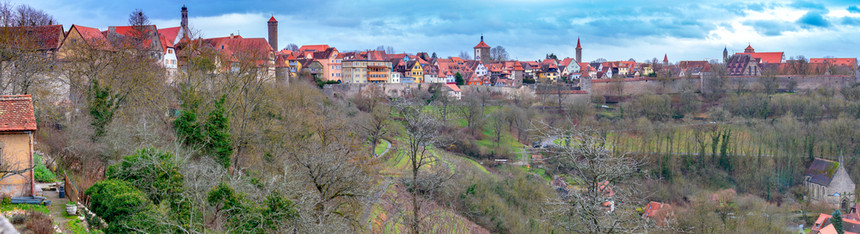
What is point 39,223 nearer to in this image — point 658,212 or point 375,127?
point 375,127

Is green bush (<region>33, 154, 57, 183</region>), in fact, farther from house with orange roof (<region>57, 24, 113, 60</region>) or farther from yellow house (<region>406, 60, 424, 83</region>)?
yellow house (<region>406, 60, 424, 83</region>)

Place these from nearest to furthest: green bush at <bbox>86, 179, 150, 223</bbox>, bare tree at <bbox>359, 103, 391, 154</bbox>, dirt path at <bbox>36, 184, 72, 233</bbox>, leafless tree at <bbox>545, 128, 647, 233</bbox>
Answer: leafless tree at <bbox>545, 128, 647, 233</bbox> → green bush at <bbox>86, 179, 150, 223</bbox> → dirt path at <bbox>36, 184, 72, 233</bbox> → bare tree at <bbox>359, 103, 391, 154</bbox>

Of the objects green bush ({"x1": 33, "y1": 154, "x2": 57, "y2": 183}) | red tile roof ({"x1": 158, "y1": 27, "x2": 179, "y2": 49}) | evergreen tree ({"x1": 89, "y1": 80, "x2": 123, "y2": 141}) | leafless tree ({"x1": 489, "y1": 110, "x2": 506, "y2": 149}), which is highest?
red tile roof ({"x1": 158, "y1": 27, "x2": 179, "y2": 49})

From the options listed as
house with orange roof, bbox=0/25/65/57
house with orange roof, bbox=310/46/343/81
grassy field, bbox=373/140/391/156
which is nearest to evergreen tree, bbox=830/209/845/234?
grassy field, bbox=373/140/391/156

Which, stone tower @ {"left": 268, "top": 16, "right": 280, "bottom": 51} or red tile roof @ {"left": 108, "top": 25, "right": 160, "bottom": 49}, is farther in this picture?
stone tower @ {"left": 268, "top": 16, "right": 280, "bottom": 51}

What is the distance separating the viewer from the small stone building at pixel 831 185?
35.3 m

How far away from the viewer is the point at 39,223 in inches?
339

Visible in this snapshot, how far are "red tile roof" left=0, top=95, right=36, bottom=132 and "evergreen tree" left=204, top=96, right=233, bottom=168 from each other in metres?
4.57

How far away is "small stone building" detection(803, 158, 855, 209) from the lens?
35.3 metres

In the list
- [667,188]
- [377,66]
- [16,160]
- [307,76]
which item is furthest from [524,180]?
[377,66]

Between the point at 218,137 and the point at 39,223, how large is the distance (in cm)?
689

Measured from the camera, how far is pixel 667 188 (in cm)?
3531

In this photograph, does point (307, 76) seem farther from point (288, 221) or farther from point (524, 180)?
point (288, 221)

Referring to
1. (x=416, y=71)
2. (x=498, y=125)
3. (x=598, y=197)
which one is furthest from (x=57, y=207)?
(x=416, y=71)
